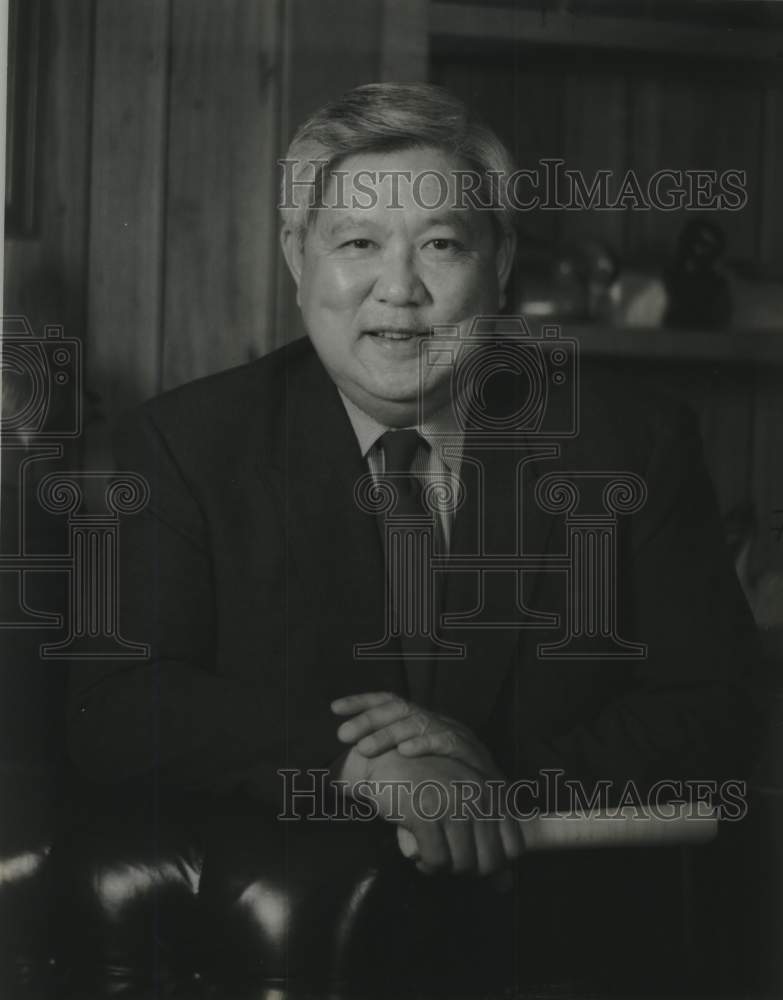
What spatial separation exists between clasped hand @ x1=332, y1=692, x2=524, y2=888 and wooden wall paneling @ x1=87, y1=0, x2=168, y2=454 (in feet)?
1.57

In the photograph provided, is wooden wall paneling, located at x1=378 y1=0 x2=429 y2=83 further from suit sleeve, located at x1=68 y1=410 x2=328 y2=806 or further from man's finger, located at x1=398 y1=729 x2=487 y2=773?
man's finger, located at x1=398 y1=729 x2=487 y2=773

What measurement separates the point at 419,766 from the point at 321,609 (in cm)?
23

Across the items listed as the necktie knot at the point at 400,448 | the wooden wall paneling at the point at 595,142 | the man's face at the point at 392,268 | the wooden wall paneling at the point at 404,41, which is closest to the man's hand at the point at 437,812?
the necktie knot at the point at 400,448

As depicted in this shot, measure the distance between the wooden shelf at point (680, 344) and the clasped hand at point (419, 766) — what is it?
513mm

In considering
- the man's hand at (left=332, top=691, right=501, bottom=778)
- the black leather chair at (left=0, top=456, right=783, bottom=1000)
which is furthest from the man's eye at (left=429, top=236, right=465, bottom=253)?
the black leather chair at (left=0, top=456, right=783, bottom=1000)

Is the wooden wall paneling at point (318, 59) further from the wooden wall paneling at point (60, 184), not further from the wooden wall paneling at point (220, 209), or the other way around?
the wooden wall paneling at point (60, 184)

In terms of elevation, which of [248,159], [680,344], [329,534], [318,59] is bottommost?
[329,534]

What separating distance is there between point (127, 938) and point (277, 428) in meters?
0.68

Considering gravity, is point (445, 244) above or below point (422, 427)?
above

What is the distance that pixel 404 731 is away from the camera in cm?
170

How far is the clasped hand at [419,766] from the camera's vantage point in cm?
169

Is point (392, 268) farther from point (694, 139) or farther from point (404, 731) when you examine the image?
point (404, 731)

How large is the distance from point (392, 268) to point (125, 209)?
1.14ft

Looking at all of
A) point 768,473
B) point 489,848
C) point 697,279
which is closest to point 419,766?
point 489,848
